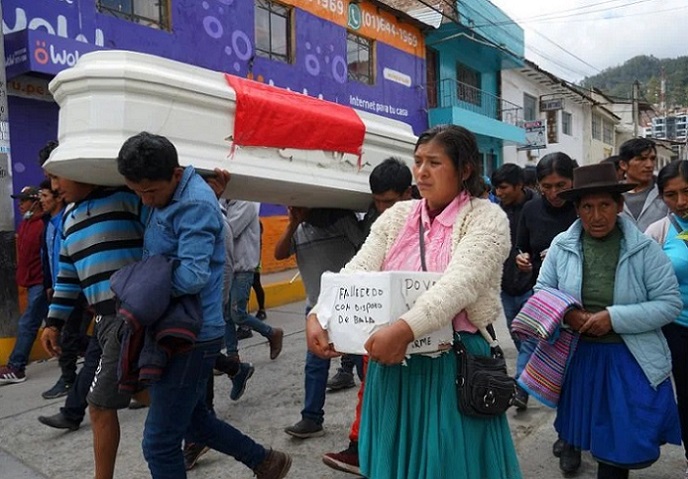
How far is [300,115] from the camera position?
9.77 feet

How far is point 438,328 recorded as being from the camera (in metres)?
1.65

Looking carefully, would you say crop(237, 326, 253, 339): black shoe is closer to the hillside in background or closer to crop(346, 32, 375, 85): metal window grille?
crop(346, 32, 375, 85): metal window grille

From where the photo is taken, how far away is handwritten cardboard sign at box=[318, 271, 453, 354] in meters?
1.64

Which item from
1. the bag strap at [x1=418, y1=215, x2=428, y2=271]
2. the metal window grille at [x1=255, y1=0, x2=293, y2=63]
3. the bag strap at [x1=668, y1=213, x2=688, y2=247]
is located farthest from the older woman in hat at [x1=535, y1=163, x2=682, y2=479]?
the metal window grille at [x1=255, y1=0, x2=293, y2=63]

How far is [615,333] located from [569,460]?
0.95 m

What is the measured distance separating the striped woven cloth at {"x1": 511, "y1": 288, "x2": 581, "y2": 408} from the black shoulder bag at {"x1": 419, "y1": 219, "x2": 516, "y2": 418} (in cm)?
56

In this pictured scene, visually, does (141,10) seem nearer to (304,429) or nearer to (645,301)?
(304,429)

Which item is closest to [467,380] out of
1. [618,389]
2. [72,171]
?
[618,389]

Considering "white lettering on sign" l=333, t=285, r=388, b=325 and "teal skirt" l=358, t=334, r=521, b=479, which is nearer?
"white lettering on sign" l=333, t=285, r=388, b=325

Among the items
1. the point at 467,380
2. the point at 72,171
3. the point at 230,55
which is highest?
the point at 230,55

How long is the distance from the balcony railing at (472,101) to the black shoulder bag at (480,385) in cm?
1393

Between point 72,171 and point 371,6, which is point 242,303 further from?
point 371,6

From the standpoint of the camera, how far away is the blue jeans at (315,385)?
329 cm

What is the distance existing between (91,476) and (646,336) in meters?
2.78
